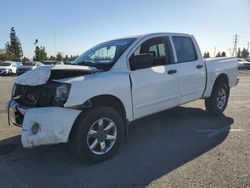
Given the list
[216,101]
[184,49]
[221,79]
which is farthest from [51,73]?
[221,79]

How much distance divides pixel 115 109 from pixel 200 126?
8.14ft

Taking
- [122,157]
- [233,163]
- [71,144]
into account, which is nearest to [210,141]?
[233,163]

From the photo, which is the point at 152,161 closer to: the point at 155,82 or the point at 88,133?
the point at 88,133

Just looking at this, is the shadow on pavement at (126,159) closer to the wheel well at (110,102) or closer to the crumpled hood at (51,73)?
the wheel well at (110,102)

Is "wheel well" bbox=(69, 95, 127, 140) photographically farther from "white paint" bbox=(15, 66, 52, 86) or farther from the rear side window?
the rear side window

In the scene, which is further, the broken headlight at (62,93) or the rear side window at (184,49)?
the rear side window at (184,49)

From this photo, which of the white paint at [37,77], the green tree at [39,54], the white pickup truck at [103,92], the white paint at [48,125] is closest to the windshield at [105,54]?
the white pickup truck at [103,92]

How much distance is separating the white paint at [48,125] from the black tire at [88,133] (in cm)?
17

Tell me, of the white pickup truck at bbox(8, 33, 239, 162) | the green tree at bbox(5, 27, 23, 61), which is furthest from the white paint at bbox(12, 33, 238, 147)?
the green tree at bbox(5, 27, 23, 61)

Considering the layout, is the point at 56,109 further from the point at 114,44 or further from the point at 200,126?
the point at 200,126

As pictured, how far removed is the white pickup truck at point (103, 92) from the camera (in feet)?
13.9

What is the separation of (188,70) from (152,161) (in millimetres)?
2396

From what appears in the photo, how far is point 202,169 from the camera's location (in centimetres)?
430

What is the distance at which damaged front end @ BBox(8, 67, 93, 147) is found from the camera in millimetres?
4160
